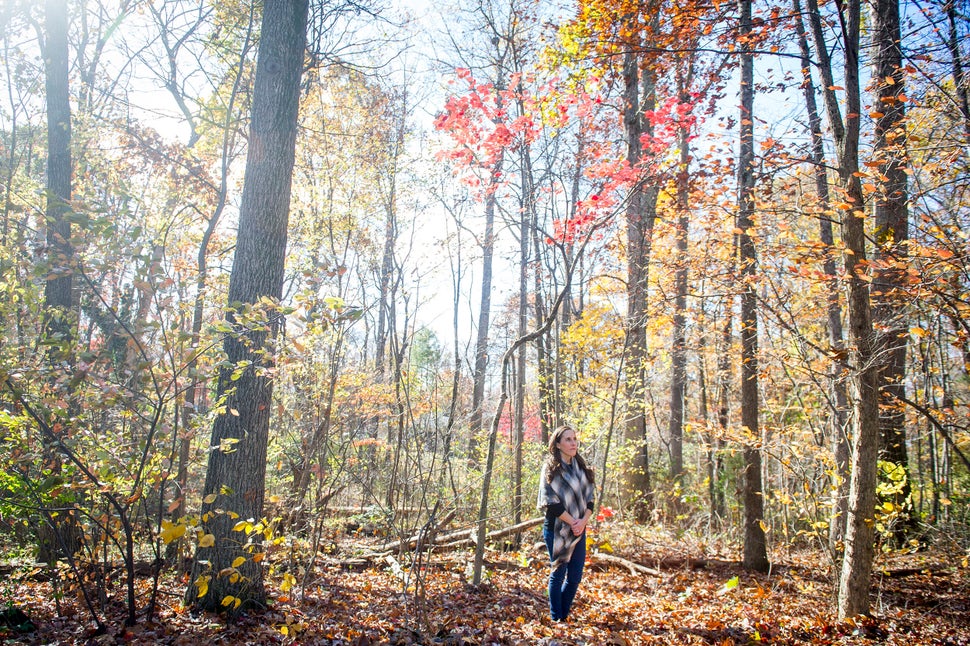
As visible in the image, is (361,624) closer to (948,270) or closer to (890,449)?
(948,270)

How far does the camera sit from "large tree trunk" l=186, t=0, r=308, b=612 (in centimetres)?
443

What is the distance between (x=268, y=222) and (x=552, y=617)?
437 cm

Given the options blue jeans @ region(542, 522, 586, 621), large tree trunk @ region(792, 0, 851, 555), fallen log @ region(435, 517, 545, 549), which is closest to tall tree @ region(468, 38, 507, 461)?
fallen log @ region(435, 517, 545, 549)

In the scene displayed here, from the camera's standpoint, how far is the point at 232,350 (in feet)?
15.3

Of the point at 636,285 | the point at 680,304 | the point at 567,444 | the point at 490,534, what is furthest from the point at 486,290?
the point at 567,444

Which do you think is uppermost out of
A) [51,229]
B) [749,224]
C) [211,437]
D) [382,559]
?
[749,224]

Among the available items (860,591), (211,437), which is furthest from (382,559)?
(860,591)

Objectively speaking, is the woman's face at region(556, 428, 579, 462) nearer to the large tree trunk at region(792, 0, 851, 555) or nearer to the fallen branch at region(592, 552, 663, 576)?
the large tree trunk at region(792, 0, 851, 555)

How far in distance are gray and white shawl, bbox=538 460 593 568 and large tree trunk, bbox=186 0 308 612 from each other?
8.23 feet

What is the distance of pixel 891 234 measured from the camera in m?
4.54

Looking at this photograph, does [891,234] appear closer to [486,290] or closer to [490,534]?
[490,534]

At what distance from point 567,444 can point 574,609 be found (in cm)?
164

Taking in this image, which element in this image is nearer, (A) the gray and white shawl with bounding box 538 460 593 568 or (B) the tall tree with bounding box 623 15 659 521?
(A) the gray and white shawl with bounding box 538 460 593 568

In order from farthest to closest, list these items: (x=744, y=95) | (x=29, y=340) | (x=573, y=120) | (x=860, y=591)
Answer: (x=573, y=120) < (x=744, y=95) < (x=29, y=340) < (x=860, y=591)
